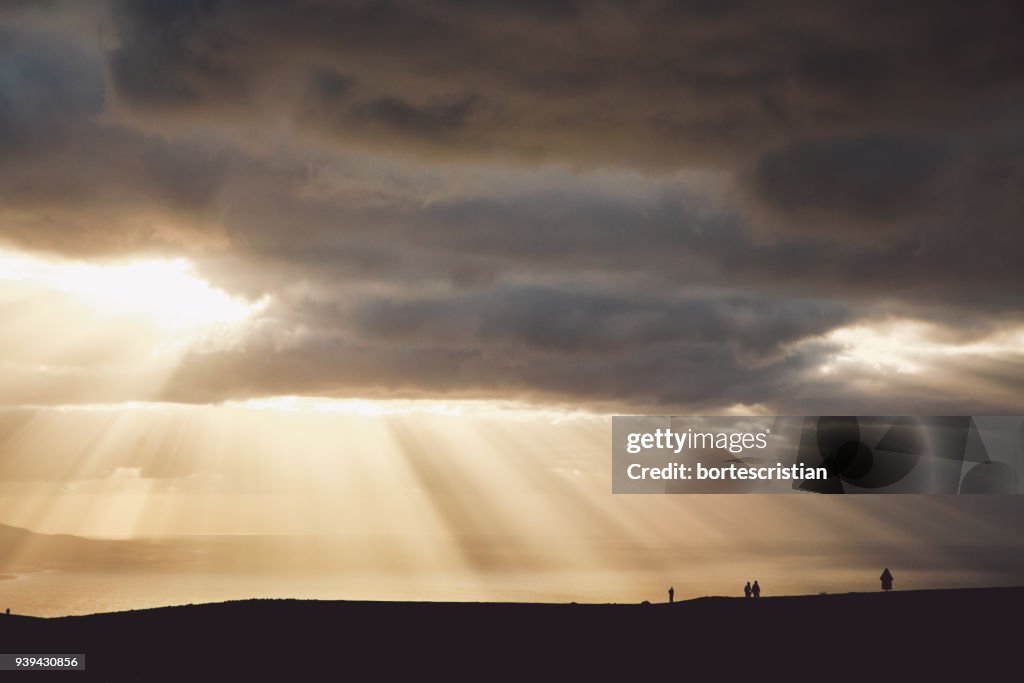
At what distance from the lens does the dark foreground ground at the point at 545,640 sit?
119ft

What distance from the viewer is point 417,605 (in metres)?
44.8

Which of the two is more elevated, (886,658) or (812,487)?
(812,487)

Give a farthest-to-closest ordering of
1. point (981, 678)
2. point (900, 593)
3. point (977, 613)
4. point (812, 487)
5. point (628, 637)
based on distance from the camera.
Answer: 1. point (812, 487)
2. point (900, 593)
3. point (977, 613)
4. point (628, 637)
5. point (981, 678)

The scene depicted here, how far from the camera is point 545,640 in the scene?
4003 centimetres

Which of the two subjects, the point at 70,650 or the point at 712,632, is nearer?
the point at 70,650

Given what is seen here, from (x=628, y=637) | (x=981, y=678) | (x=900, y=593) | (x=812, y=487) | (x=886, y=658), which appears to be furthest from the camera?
(x=812, y=487)

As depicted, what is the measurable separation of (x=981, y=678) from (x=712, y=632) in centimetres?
1015

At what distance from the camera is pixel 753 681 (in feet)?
116

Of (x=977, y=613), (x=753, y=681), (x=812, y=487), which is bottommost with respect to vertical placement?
(x=753, y=681)

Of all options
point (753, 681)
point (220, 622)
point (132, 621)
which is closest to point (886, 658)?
point (753, 681)

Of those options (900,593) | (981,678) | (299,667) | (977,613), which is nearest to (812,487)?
(900,593)

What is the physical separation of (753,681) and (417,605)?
15.8 meters

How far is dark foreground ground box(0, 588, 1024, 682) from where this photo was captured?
1432 inches

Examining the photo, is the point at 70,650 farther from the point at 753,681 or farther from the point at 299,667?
the point at 753,681
